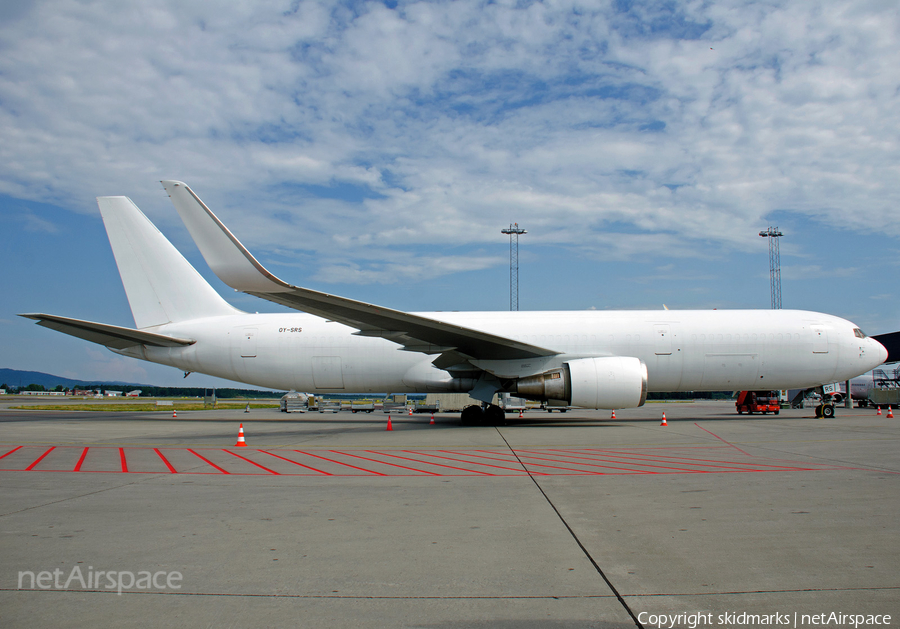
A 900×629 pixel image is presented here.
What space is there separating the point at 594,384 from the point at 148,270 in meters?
15.8

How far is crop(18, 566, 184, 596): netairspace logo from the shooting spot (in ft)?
11.5

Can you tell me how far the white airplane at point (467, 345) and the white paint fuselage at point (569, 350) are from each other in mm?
35

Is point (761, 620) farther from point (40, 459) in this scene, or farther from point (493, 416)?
point (493, 416)

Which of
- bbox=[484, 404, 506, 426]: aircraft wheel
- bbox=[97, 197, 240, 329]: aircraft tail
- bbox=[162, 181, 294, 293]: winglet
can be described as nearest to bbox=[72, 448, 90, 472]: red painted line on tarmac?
bbox=[162, 181, 294, 293]: winglet

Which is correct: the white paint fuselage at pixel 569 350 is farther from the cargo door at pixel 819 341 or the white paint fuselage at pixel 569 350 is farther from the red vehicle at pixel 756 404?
the red vehicle at pixel 756 404

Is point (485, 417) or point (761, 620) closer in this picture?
point (761, 620)

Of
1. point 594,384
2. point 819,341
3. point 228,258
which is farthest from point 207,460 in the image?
point 819,341

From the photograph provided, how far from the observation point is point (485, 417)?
17.2 metres

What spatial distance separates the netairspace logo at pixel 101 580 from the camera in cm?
349

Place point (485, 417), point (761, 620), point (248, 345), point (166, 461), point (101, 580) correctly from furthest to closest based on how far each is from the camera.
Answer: point (248, 345)
point (485, 417)
point (166, 461)
point (101, 580)
point (761, 620)

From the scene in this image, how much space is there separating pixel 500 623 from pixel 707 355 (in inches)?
646

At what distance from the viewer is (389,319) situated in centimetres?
1390

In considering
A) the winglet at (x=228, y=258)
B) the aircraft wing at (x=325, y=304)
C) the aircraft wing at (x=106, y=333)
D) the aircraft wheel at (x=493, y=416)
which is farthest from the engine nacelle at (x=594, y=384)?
the aircraft wing at (x=106, y=333)

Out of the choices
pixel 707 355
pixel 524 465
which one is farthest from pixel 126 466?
pixel 707 355
